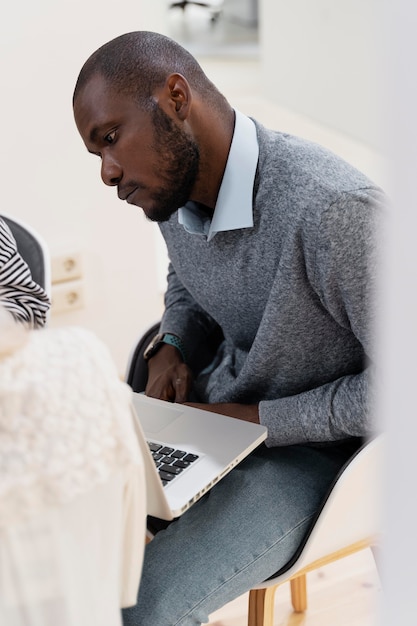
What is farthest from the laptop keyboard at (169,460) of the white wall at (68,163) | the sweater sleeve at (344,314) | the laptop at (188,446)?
the white wall at (68,163)

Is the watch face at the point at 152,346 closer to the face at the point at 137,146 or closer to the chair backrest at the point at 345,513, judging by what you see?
the face at the point at 137,146

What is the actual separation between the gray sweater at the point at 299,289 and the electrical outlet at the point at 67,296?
107cm

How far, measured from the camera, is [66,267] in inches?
93.8

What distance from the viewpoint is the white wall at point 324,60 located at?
9.48 ft

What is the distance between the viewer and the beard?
3.81 feet

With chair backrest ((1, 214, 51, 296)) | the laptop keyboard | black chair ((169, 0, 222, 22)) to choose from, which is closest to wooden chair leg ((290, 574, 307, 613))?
the laptop keyboard

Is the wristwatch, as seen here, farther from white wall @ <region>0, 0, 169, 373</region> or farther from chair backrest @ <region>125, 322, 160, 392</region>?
white wall @ <region>0, 0, 169, 373</region>

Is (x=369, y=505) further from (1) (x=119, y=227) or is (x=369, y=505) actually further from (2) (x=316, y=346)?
(1) (x=119, y=227)

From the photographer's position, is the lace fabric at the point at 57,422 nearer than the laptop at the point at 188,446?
Yes

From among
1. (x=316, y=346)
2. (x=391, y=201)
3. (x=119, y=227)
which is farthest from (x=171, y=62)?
(x=119, y=227)

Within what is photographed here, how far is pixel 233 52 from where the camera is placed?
172 inches

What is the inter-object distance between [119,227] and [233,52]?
229 cm

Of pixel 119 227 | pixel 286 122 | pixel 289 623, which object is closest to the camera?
pixel 289 623

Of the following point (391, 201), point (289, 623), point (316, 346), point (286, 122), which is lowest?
point (289, 623)
